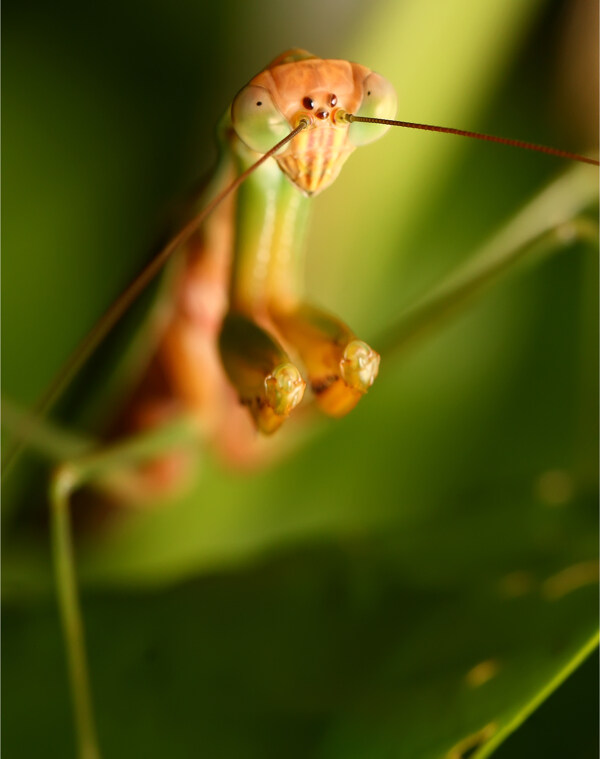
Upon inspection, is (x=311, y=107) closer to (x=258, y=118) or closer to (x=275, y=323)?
(x=258, y=118)

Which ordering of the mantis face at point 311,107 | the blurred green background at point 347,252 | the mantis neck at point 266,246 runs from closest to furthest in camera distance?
1. the mantis face at point 311,107
2. the mantis neck at point 266,246
3. the blurred green background at point 347,252

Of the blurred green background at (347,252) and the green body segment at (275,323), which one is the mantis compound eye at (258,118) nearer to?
the green body segment at (275,323)

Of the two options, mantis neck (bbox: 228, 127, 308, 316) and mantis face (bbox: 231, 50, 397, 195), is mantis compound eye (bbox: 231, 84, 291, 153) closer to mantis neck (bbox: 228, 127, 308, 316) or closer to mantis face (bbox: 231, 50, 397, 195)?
mantis face (bbox: 231, 50, 397, 195)

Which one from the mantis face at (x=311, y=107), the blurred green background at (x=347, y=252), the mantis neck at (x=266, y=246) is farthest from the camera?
the blurred green background at (x=347, y=252)

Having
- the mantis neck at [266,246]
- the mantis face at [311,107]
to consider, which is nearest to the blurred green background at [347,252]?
the mantis neck at [266,246]

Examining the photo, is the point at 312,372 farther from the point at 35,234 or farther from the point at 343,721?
the point at 35,234

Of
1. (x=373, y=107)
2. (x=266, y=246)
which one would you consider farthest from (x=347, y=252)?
(x=373, y=107)

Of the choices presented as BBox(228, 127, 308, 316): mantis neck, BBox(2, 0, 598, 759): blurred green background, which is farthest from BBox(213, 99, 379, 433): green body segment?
BBox(2, 0, 598, 759): blurred green background
